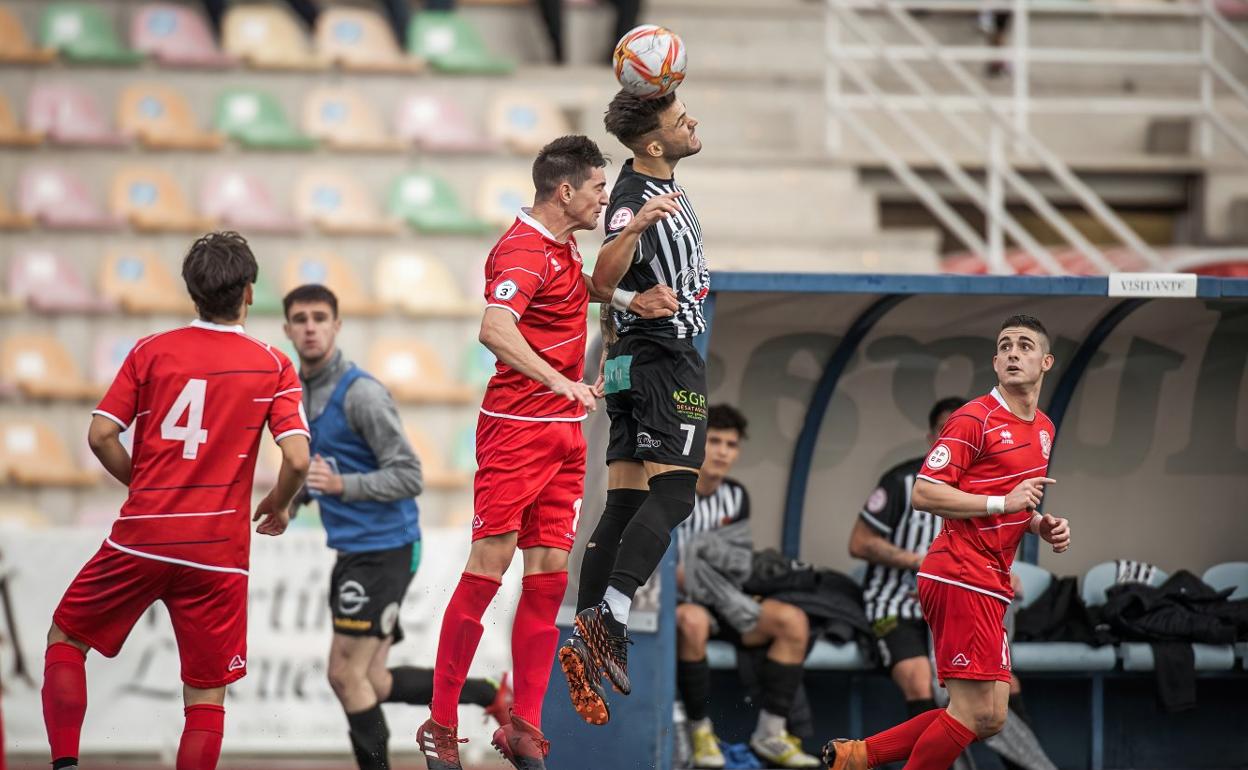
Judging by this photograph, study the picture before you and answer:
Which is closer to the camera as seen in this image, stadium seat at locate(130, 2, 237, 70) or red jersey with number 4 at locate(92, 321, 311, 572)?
red jersey with number 4 at locate(92, 321, 311, 572)

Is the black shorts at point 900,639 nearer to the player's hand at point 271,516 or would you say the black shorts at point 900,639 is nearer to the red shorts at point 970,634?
the red shorts at point 970,634

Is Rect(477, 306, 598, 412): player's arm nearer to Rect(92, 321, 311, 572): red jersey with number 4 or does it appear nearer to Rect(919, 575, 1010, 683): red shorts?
Rect(92, 321, 311, 572): red jersey with number 4

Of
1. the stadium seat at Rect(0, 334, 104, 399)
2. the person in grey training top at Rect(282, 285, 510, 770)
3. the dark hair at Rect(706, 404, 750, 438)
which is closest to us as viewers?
the person in grey training top at Rect(282, 285, 510, 770)

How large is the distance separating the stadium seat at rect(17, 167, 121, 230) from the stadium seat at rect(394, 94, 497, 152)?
8.50 ft

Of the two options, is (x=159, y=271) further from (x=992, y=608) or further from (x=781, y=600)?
(x=992, y=608)

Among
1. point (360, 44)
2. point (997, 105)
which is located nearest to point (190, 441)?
point (997, 105)

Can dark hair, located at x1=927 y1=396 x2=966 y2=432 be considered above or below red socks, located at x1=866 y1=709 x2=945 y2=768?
above

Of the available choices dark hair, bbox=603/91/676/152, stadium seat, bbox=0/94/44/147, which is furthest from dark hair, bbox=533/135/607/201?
stadium seat, bbox=0/94/44/147

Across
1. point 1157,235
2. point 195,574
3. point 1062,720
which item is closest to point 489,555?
point 195,574

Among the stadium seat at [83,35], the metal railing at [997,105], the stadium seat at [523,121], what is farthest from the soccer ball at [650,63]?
the stadium seat at [83,35]

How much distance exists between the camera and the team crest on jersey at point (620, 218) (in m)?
5.44

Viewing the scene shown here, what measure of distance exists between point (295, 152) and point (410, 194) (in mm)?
1159

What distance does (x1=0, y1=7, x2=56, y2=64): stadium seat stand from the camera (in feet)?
46.2

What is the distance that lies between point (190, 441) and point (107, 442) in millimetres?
283
